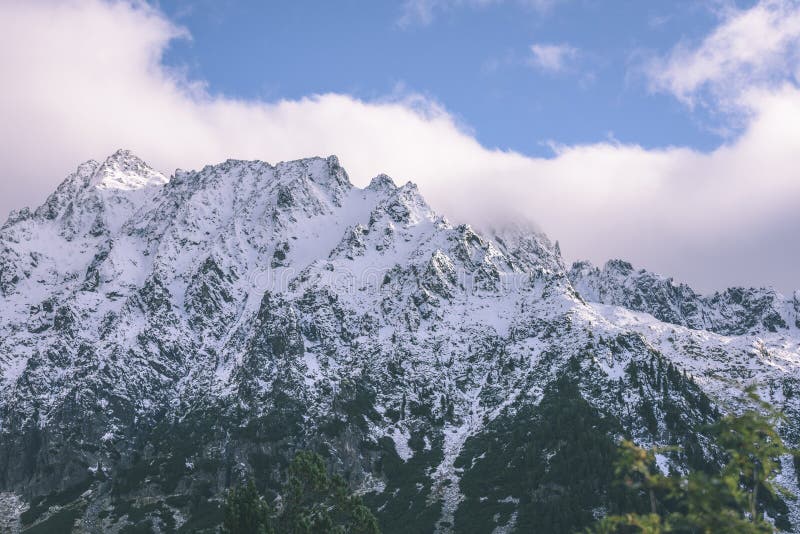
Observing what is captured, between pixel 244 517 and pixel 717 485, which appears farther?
pixel 244 517

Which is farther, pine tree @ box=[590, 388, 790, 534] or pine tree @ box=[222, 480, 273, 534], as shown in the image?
Answer: pine tree @ box=[222, 480, 273, 534]

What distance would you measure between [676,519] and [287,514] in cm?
6720

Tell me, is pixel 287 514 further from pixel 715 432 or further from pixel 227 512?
pixel 715 432

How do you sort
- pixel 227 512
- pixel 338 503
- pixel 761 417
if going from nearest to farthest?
1. pixel 761 417
2. pixel 227 512
3. pixel 338 503

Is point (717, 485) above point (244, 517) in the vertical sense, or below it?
above

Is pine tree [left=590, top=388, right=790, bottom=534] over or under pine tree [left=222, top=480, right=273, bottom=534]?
over

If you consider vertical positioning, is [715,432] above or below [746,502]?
above

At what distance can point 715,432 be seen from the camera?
142 ft

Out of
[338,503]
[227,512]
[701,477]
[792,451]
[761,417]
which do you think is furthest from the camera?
[338,503]

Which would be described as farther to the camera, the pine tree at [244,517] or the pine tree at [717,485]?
the pine tree at [244,517]

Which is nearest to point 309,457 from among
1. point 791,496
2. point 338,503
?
point 338,503

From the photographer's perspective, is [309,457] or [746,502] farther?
[309,457]

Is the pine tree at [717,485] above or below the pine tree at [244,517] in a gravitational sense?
above

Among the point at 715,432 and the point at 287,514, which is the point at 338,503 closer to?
the point at 287,514
